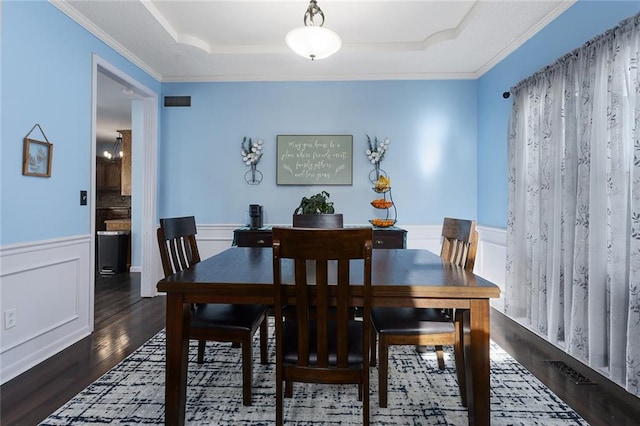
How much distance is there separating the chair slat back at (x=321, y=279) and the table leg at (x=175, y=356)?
46cm

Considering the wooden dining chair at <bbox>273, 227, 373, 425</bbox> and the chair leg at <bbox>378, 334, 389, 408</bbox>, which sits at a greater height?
the wooden dining chair at <bbox>273, 227, 373, 425</bbox>

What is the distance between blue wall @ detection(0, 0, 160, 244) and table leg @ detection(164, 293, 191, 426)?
143cm

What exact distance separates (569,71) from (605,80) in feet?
1.13

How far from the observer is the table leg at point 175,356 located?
58.1 inches

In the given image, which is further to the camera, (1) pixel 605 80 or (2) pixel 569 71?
(2) pixel 569 71

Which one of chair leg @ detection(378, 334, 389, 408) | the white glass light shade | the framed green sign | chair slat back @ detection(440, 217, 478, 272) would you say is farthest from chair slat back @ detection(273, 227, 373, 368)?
the framed green sign

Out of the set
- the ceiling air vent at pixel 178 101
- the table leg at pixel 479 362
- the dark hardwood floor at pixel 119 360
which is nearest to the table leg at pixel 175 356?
the dark hardwood floor at pixel 119 360

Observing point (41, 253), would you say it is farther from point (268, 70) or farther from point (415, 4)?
point (415, 4)

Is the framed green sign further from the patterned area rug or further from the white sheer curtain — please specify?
the patterned area rug

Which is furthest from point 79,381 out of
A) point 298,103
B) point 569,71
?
point 569,71

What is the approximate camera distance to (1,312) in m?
2.04

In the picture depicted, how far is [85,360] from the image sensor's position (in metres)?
2.28

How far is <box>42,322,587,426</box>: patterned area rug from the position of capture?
1649mm

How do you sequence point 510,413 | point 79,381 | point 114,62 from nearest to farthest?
1. point 510,413
2. point 79,381
3. point 114,62
